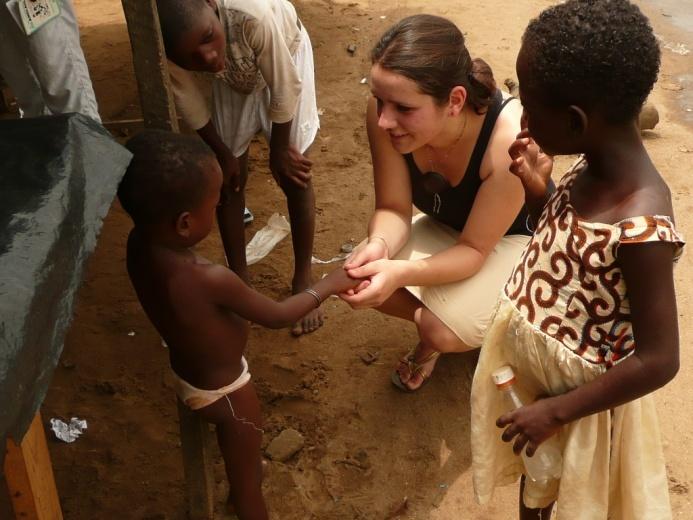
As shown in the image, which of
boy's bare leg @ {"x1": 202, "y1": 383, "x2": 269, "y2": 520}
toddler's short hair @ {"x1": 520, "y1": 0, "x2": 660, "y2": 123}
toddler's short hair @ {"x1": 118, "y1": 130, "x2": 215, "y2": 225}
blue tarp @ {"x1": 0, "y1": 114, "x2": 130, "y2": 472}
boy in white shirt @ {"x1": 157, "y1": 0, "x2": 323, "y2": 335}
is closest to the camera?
blue tarp @ {"x1": 0, "y1": 114, "x2": 130, "y2": 472}

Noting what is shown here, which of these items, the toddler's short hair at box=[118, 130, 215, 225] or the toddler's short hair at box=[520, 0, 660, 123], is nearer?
the toddler's short hair at box=[520, 0, 660, 123]

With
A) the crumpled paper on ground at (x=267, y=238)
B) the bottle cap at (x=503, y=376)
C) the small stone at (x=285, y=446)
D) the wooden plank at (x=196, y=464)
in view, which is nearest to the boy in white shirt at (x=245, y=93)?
the crumpled paper on ground at (x=267, y=238)

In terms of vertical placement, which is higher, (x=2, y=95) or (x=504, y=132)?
(x=504, y=132)

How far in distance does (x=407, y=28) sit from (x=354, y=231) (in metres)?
1.98

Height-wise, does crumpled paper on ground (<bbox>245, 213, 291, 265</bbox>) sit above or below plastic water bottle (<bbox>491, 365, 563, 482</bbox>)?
below

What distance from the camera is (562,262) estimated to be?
196cm

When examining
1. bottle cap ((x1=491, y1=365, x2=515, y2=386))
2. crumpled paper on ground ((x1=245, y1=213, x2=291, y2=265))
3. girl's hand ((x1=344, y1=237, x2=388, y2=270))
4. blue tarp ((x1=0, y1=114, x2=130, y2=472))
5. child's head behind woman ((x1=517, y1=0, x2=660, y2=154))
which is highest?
child's head behind woman ((x1=517, y1=0, x2=660, y2=154))

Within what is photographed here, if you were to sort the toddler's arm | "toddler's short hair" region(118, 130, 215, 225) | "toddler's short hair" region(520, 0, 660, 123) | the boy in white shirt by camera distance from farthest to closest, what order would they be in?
1. the boy in white shirt
2. the toddler's arm
3. "toddler's short hair" region(118, 130, 215, 225)
4. "toddler's short hair" region(520, 0, 660, 123)

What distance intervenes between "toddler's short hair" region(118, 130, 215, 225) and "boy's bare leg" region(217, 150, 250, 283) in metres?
1.38

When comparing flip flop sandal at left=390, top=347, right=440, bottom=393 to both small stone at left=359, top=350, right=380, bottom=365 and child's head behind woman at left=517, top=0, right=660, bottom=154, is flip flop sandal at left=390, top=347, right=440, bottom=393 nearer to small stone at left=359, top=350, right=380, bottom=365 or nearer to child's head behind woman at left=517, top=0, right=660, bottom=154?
small stone at left=359, top=350, right=380, bottom=365

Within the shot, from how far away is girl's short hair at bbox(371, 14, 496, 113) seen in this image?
2594mm

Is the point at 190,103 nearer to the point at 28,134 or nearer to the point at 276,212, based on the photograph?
the point at 28,134

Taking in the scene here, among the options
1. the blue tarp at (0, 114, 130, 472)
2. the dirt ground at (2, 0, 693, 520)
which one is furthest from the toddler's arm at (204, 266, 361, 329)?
the dirt ground at (2, 0, 693, 520)

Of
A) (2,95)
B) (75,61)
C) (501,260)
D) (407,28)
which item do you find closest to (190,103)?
(75,61)
